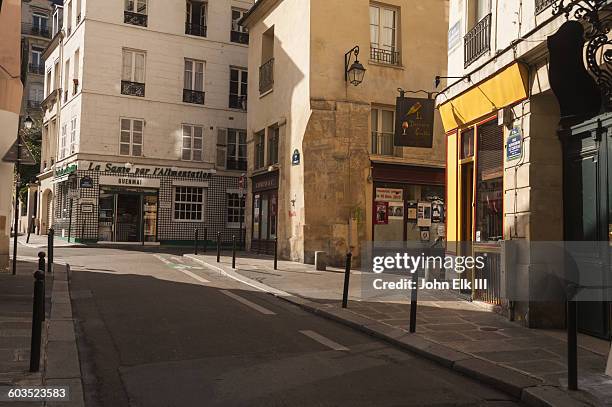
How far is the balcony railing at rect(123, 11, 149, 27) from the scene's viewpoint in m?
26.3

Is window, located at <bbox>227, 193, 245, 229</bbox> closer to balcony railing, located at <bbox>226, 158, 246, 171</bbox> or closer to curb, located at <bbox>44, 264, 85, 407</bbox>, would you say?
balcony railing, located at <bbox>226, 158, 246, 171</bbox>

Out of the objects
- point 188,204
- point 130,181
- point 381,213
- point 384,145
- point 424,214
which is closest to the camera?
point 381,213

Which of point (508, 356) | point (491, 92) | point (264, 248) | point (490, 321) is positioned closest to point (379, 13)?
point (264, 248)

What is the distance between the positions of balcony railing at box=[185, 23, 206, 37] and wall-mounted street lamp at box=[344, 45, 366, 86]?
12664mm

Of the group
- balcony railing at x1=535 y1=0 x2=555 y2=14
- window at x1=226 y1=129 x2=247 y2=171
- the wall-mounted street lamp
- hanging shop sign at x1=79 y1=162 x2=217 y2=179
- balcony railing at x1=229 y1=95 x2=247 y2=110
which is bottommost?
hanging shop sign at x1=79 y1=162 x2=217 y2=179

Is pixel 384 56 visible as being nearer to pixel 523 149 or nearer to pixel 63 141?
pixel 523 149

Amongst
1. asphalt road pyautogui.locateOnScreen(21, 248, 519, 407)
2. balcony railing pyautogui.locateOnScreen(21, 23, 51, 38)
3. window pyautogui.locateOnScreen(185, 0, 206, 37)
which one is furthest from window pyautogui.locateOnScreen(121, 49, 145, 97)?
balcony railing pyautogui.locateOnScreen(21, 23, 51, 38)

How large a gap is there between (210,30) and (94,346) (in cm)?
2426

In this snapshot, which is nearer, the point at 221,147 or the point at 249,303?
the point at 249,303

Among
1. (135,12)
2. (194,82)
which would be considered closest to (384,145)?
(194,82)

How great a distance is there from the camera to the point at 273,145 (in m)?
20.8

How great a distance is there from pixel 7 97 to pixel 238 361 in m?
8.89

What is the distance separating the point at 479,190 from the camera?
1000cm

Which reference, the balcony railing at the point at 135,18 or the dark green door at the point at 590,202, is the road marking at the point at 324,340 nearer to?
the dark green door at the point at 590,202
